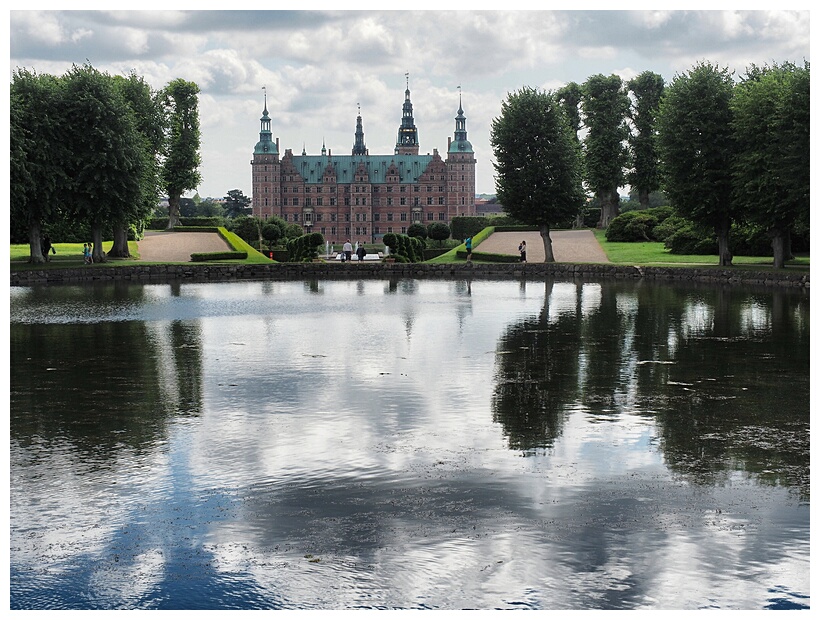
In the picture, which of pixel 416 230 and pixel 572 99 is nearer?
pixel 572 99

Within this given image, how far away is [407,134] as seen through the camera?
160625mm

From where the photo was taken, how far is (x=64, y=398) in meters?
14.4

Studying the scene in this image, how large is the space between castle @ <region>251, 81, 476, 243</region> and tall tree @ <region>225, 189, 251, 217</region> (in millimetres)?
11339

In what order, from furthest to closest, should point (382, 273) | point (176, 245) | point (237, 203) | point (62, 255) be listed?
1. point (237, 203)
2. point (176, 245)
3. point (62, 255)
4. point (382, 273)

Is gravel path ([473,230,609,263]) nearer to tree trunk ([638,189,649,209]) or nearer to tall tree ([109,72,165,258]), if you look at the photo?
tree trunk ([638,189,649,209])

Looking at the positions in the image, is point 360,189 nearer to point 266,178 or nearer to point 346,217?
point 346,217

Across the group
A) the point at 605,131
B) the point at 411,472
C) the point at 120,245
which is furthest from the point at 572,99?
the point at 411,472

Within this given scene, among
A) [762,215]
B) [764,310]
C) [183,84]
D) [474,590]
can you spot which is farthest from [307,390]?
[183,84]

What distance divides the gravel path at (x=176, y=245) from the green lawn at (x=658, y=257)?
22.7 meters

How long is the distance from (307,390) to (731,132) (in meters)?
32.4

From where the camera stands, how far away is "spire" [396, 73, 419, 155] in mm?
160000

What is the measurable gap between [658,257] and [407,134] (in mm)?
112363

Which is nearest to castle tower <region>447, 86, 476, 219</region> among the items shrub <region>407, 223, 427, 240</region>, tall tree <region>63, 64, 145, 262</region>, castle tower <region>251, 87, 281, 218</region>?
castle tower <region>251, 87, 281, 218</region>

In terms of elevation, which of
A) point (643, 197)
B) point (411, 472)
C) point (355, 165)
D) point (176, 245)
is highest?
point (355, 165)
